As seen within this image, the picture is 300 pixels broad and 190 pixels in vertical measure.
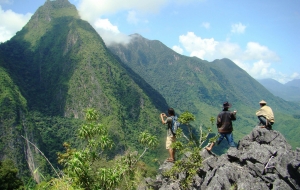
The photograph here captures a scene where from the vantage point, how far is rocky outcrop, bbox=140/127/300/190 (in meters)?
7.67

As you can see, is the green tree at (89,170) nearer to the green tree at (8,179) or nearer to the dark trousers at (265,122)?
the dark trousers at (265,122)

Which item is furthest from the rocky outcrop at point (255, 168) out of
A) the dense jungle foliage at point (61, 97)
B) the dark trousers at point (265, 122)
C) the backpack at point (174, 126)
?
the dense jungle foliage at point (61, 97)

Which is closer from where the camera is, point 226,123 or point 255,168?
point 255,168

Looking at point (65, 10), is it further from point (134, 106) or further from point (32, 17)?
point (134, 106)

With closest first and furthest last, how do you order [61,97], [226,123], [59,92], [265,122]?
[226,123] < [265,122] < [61,97] < [59,92]

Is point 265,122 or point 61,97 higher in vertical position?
point 265,122

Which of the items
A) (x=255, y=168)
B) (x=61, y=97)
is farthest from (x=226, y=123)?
(x=61, y=97)

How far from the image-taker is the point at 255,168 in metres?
8.55

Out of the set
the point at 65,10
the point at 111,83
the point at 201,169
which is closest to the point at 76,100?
the point at 111,83

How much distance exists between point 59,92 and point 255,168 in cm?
13471

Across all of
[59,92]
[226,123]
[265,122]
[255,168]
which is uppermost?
[265,122]

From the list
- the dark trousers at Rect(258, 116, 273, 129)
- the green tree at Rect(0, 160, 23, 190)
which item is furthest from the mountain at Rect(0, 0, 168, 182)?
the dark trousers at Rect(258, 116, 273, 129)

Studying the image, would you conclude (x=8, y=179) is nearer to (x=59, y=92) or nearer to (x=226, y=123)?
(x=226, y=123)

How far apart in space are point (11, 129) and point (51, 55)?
253 ft
